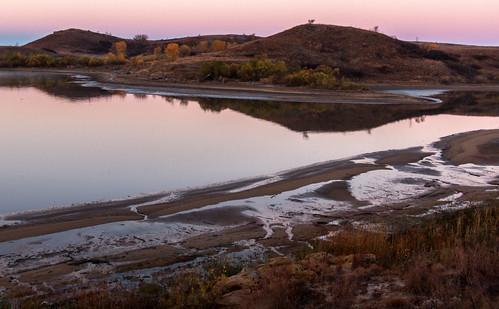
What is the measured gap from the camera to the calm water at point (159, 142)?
1437 centimetres

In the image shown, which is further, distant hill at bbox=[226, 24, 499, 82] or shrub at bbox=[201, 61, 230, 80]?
distant hill at bbox=[226, 24, 499, 82]

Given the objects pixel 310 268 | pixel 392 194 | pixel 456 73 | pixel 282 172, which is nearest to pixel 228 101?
pixel 282 172

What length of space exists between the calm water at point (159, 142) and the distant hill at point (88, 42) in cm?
13000

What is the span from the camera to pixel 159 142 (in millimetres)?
21453

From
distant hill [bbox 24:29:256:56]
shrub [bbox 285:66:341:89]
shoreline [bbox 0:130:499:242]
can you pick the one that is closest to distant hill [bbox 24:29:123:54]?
distant hill [bbox 24:29:256:56]

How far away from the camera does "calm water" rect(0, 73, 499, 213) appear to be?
566 inches

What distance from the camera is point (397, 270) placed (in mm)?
6992

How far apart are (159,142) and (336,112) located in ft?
54.2

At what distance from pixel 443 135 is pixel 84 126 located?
15.7 metres

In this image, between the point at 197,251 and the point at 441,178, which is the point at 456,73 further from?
the point at 197,251

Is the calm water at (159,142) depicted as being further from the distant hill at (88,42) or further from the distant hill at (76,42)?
the distant hill at (76,42)

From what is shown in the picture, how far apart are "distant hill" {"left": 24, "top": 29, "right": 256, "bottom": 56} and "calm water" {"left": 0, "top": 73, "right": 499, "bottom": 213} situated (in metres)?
130

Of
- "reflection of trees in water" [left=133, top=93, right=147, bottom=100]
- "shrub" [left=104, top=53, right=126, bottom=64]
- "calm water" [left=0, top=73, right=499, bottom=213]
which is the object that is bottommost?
"calm water" [left=0, top=73, right=499, bottom=213]

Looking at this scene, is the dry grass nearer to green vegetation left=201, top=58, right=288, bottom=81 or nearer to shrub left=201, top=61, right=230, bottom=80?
green vegetation left=201, top=58, right=288, bottom=81
